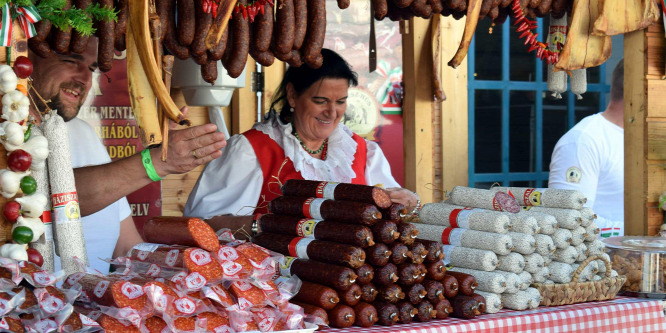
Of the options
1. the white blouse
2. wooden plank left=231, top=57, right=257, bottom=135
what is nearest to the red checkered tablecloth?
the white blouse

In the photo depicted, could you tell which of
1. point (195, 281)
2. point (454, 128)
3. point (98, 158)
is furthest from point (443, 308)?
point (454, 128)

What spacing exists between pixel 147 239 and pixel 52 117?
21.4 inches

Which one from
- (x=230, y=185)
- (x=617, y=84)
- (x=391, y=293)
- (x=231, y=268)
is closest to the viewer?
(x=231, y=268)

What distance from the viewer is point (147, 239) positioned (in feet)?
8.40

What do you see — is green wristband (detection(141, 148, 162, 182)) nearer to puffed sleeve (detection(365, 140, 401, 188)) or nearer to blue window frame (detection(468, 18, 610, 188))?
puffed sleeve (detection(365, 140, 401, 188))

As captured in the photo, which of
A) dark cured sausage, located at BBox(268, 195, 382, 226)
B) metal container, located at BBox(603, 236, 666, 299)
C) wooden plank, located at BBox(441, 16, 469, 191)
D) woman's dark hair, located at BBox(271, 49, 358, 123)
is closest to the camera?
dark cured sausage, located at BBox(268, 195, 382, 226)

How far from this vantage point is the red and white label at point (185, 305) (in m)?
2.09

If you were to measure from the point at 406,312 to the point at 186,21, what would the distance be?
1.35 meters

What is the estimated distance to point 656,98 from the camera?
12.1 ft

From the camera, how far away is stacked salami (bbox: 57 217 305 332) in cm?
207

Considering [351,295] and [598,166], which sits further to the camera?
[598,166]

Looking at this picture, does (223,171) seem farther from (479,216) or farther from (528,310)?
(528,310)

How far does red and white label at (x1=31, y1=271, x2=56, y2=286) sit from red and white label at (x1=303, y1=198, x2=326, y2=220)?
0.99 m

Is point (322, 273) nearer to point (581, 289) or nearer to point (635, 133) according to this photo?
point (581, 289)
